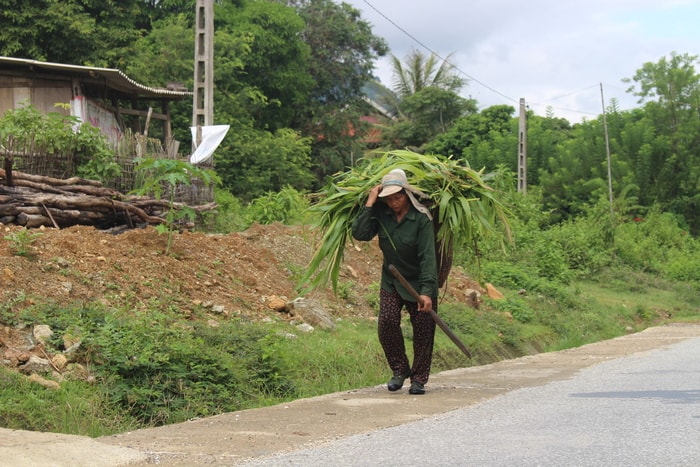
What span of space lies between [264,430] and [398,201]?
2.57 meters

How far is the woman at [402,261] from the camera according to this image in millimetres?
8086

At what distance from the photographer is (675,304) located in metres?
24.8

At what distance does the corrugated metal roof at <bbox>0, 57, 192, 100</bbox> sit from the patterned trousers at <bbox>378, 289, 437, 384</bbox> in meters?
13.8

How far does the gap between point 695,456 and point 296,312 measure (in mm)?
6860

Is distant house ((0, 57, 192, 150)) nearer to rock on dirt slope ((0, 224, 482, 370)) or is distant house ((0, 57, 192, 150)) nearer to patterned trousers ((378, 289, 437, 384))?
rock on dirt slope ((0, 224, 482, 370))

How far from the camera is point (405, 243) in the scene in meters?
8.16

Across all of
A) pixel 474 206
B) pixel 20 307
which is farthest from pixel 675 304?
pixel 20 307

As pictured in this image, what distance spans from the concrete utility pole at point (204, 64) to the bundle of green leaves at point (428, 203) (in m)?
11.0

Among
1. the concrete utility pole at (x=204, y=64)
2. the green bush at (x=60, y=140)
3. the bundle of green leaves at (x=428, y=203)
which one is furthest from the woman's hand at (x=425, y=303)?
the concrete utility pole at (x=204, y=64)

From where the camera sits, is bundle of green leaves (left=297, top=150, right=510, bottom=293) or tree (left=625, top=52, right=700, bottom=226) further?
tree (left=625, top=52, right=700, bottom=226)

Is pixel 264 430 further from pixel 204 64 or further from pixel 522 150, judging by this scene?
pixel 522 150

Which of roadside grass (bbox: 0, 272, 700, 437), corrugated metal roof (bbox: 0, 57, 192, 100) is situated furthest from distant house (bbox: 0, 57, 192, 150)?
roadside grass (bbox: 0, 272, 700, 437)

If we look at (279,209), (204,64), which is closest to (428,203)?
(279,209)

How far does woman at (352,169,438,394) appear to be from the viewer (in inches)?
318
